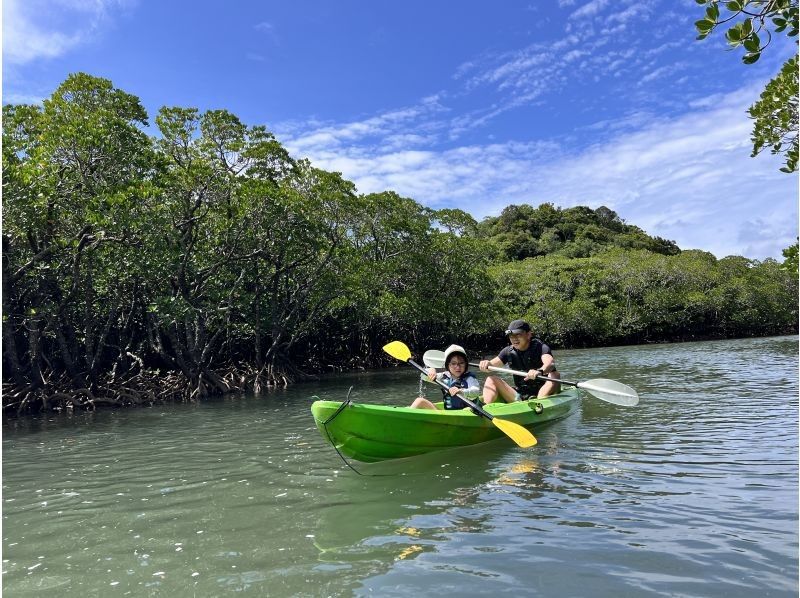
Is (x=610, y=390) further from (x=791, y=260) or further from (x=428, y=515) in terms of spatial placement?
(x=428, y=515)

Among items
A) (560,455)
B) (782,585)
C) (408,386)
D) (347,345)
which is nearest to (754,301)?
(347,345)

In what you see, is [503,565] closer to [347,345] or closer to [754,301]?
[347,345]

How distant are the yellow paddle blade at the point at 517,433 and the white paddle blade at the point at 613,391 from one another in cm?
207

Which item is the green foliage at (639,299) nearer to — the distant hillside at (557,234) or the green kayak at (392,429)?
the distant hillside at (557,234)

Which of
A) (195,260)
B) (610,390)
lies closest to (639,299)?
(195,260)

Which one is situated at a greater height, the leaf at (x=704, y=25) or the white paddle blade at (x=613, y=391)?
the leaf at (x=704, y=25)

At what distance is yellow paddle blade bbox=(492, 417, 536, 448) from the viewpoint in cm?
602

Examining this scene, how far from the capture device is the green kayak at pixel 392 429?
5504 millimetres

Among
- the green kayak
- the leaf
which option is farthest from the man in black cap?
the leaf

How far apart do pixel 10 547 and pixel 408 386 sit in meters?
12.1

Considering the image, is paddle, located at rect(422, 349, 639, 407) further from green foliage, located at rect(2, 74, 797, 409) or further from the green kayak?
green foliage, located at rect(2, 74, 797, 409)

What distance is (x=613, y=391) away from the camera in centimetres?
768

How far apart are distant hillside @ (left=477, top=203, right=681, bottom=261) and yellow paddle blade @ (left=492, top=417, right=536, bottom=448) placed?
4613cm

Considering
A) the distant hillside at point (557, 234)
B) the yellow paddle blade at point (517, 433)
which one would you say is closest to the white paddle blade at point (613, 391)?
the yellow paddle blade at point (517, 433)
